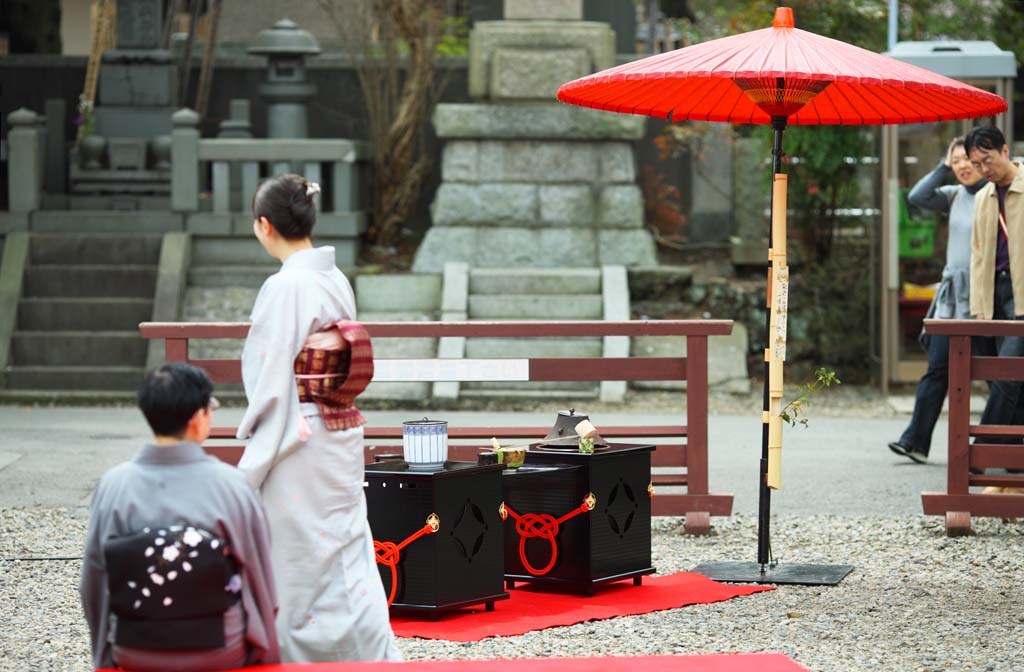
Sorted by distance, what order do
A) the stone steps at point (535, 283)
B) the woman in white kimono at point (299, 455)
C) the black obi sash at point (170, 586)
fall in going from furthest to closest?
the stone steps at point (535, 283) → the woman in white kimono at point (299, 455) → the black obi sash at point (170, 586)

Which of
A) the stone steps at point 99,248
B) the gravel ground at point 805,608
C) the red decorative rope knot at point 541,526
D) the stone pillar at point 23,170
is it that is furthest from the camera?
the stone pillar at point 23,170

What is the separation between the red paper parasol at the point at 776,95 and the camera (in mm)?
6328

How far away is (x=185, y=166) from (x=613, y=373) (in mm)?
7529

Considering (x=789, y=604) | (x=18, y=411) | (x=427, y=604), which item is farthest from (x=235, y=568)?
(x=18, y=411)

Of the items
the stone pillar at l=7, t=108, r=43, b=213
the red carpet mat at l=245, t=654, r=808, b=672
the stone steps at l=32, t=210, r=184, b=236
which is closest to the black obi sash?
the red carpet mat at l=245, t=654, r=808, b=672

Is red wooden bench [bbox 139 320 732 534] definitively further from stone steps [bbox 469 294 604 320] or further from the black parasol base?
stone steps [bbox 469 294 604 320]

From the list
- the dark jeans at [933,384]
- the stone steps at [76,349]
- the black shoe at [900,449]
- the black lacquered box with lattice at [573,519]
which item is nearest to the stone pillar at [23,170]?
the stone steps at [76,349]

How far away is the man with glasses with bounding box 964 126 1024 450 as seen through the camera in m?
8.42

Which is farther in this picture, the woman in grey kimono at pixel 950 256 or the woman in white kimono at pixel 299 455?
the woman in grey kimono at pixel 950 256

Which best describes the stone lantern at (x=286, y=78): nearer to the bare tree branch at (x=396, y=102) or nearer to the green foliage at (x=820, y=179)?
the bare tree branch at (x=396, y=102)

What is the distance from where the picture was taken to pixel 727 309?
14328 mm

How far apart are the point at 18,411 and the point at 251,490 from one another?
895 cm

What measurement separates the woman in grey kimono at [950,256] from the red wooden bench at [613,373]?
2.02m

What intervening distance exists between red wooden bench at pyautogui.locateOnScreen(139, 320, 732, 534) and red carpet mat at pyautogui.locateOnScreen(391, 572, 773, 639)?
1.06m
